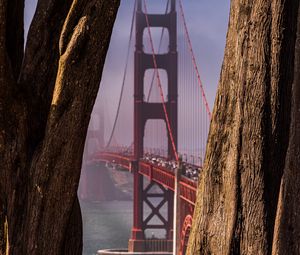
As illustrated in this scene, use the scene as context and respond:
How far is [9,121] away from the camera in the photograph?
3.05 m

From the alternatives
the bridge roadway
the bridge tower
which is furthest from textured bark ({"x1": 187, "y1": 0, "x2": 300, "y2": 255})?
the bridge tower

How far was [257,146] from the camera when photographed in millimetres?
3096

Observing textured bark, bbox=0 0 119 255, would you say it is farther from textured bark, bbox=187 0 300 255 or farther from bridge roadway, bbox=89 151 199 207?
bridge roadway, bbox=89 151 199 207

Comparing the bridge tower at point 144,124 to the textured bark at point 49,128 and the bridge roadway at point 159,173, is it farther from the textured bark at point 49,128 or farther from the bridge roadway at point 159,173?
the textured bark at point 49,128

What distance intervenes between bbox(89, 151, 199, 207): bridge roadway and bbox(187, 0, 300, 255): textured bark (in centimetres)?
1619

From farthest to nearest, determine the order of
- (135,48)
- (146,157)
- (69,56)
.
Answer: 1. (135,48)
2. (146,157)
3. (69,56)

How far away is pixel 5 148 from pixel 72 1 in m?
0.71

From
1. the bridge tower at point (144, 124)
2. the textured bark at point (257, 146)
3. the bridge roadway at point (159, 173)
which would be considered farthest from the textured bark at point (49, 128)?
the bridge tower at point (144, 124)

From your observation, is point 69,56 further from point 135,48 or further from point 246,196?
point 135,48

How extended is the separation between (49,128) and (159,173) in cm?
2413

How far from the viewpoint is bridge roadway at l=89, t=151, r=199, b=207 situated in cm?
2105

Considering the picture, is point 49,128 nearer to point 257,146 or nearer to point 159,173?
point 257,146

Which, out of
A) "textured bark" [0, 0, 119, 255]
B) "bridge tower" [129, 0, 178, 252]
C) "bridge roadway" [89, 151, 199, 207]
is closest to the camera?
"textured bark" [0, 0, 119, 255]

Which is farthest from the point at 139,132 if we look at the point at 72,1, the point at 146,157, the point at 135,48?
the point at 72,1
